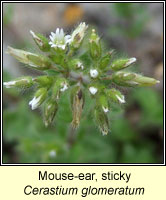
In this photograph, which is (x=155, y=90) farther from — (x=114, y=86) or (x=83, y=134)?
(x=114, y=86)

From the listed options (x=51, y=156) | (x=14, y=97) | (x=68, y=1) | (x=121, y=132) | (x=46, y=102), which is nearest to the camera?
(x=46, y=102)

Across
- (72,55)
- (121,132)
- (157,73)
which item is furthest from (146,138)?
(72,55)

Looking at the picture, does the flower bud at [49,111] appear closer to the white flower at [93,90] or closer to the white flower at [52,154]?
the white flower at [93,90]

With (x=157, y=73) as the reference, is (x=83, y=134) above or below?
below

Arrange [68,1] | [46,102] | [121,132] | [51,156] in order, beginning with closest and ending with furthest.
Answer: [46,102] → [51,156] → [121,132] → [68,1]

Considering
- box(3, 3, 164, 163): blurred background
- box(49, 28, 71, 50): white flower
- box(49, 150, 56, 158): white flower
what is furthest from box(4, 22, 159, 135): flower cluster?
box(49, 150, 56, 158): white flower

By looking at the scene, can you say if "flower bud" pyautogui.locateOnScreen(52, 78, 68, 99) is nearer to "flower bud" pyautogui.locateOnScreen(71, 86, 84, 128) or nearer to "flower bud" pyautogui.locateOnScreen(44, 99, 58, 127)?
"flower bud" pyautogui.locateOnScreen(44, 99, 58, 127)

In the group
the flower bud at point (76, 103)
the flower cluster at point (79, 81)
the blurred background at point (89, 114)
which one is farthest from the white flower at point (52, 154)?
the flower bud at point (76, 103)
